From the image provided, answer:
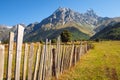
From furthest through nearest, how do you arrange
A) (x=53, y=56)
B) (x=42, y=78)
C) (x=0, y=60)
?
1. (x=53, y=56)
2. (x=42, y=78)
3. (x=0, y=60)

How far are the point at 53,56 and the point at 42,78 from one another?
2.26 meters

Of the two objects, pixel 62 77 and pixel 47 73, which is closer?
pixel 47 73

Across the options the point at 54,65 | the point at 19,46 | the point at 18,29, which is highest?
the point at 18,29

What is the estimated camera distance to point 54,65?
45.3ft

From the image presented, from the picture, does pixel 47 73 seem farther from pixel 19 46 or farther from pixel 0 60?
pixel 0 60

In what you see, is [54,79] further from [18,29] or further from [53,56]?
[18,29]

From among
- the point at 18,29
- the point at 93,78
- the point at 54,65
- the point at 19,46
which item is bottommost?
the point at 93,78

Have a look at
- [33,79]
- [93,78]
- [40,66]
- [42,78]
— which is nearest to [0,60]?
[33,79]

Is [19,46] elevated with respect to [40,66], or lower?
elevated

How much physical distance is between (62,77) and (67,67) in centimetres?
328

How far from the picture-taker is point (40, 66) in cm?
1066

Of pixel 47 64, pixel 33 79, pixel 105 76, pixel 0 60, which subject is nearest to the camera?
pixel 0 60

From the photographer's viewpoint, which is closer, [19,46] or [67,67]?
[19,46]

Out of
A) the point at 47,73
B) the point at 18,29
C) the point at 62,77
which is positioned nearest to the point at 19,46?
the point at 18,29
